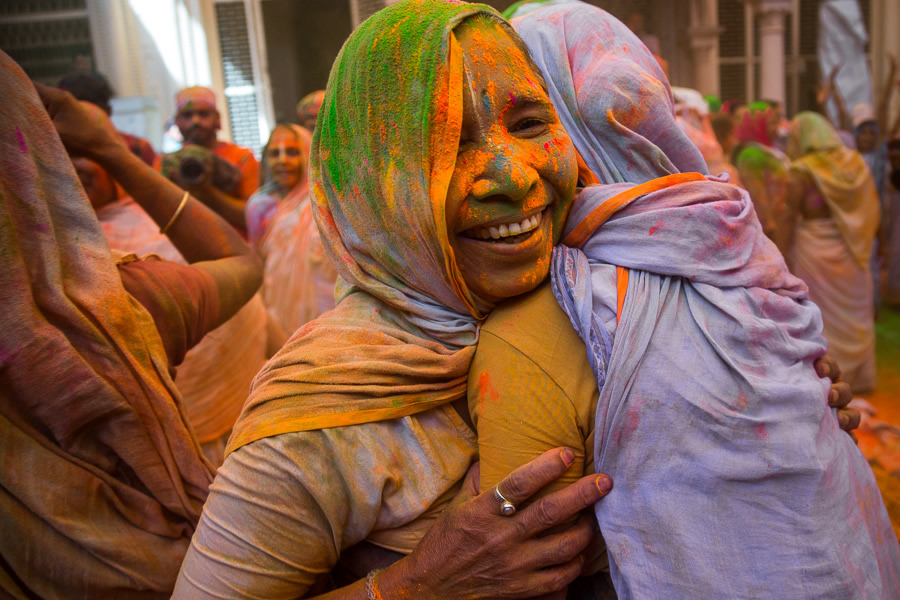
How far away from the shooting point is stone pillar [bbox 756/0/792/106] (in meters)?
7.36

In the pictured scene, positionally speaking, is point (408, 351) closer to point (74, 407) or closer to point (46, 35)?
point (74, 407)

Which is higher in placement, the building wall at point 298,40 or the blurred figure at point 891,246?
the building wall at point 298,40

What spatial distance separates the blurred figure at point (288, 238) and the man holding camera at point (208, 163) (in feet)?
0.43

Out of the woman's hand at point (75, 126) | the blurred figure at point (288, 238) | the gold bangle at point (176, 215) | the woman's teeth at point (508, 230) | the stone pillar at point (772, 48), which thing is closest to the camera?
the woman's teeth at point (508, 230)

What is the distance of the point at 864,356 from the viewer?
207 inches

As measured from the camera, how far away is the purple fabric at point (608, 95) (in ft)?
3.88

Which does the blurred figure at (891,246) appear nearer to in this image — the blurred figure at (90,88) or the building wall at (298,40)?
the building wall at (298,40)

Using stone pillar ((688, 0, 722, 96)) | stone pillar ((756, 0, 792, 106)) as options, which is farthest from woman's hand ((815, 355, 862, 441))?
stone pillar ((756, 0, 792, 106))

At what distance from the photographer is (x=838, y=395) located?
4.06 ft

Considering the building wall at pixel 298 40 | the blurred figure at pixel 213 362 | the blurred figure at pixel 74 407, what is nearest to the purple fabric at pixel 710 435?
the blurred figure at pixel 74 407

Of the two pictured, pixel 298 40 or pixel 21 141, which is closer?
pixel 21 141

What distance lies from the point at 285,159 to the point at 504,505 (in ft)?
11.6

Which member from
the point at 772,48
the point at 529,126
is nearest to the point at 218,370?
the point at 529,126

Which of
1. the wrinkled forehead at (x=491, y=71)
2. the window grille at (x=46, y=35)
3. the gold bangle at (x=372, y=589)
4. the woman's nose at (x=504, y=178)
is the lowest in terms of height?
the gold bangle at (x=372, y=589)
